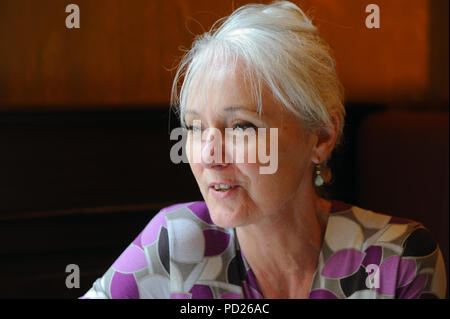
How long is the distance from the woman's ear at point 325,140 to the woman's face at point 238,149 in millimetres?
66

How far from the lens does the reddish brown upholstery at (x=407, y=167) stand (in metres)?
1.42

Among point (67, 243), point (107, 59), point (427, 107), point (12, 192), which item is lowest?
point (67, 243)

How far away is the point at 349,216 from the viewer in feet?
3.15

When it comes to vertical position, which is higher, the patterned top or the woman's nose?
the woman's nose

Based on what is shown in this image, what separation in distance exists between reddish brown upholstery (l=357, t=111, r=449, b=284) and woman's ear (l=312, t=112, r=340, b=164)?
0.60m

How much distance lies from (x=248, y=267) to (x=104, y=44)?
54cm

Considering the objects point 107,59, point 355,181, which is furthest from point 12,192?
point 355,181

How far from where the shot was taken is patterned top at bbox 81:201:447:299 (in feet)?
2.96

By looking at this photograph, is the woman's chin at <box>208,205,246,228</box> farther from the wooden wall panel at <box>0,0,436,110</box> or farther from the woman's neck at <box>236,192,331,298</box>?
the wooden wall panel at <box>0,0,436,110</box>

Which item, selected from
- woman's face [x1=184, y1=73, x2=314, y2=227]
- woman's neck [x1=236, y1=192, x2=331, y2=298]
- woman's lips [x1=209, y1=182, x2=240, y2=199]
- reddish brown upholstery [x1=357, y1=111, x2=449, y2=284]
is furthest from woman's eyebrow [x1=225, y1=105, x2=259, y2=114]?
reddish brown upholstery [x1=357, y1=111, x2=449, y2=284]

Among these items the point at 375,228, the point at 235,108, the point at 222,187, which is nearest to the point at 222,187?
the point at 222,187

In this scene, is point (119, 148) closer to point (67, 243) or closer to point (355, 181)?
point (67, 243)

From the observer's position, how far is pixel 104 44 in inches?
46.0
